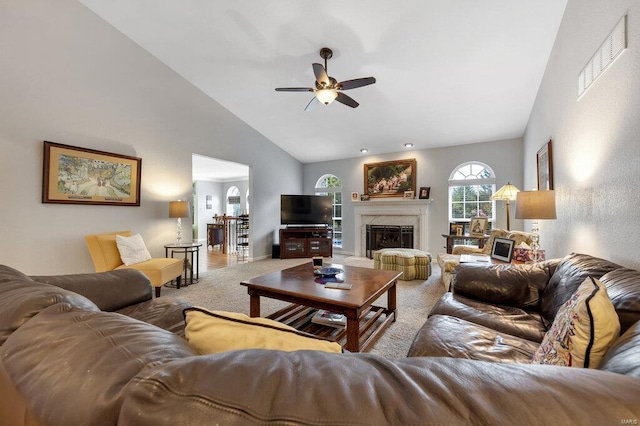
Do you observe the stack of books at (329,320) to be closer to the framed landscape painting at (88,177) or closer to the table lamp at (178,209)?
the table lamp at (178,209)

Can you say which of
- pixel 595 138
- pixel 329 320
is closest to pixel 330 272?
pixel 329 320

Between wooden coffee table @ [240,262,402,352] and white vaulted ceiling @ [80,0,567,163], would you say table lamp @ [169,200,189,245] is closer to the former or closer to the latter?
white vaulted ceiling @ [80,0,567,163]

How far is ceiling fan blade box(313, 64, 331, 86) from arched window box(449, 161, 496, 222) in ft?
12.4

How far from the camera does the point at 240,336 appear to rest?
26.5 inches

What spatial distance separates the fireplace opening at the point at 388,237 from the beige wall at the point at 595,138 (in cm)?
284

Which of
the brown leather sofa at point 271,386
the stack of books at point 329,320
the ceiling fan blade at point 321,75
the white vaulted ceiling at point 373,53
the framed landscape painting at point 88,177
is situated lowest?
the stack of books at point 329,320

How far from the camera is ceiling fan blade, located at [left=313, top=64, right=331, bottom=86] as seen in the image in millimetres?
2645

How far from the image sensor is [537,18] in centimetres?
260

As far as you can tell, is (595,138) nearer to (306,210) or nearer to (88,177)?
(306,210)

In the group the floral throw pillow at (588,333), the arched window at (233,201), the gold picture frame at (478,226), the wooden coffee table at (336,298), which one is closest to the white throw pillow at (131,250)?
the wooden coffee table at (336,298)

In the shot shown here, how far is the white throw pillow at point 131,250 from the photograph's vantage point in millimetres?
3219

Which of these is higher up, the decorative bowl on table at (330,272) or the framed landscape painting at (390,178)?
the framed landscape painting at (390,178)

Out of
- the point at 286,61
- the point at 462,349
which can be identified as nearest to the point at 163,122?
the point at 286,61

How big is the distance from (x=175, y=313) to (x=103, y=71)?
3531mm
